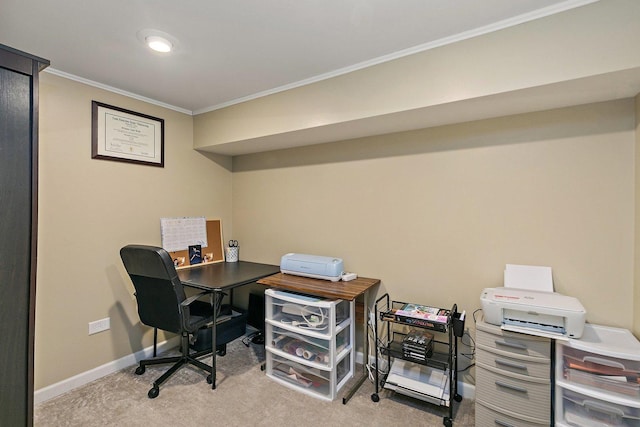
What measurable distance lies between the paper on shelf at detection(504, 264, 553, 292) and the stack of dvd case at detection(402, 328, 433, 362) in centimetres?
63

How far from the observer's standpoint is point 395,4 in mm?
1450

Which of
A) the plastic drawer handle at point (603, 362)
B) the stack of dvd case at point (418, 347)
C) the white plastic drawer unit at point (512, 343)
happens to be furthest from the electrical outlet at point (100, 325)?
the plastic drawer handle at point (603, 362)

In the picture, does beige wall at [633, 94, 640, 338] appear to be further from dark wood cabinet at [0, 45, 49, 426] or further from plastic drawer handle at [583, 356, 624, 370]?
dark wood cabinet at [0, 45, 49, 426]

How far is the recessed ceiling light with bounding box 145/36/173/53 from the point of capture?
1733 millimetres

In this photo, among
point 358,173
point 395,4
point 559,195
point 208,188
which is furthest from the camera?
point 208,188

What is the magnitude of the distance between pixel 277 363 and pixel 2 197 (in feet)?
6.57

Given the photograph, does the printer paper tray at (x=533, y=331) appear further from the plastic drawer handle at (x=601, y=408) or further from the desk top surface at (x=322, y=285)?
the desk top surface at (x=322, y=285)

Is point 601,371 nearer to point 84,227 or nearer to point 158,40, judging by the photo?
point 158,40

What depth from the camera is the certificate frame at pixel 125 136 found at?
237 centimetres

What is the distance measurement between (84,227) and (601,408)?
336cm

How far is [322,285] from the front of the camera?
7.63 feet

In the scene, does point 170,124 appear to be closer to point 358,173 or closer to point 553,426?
point 358,173

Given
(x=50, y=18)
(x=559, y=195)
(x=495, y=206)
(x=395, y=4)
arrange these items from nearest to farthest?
(x=395, y=4), (x=50, y=18), (x=559, y=195), (x=495, y=206)

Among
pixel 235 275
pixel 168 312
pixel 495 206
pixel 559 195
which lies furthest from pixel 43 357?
pixel 559 195
